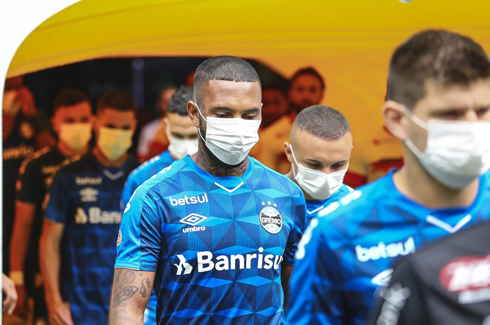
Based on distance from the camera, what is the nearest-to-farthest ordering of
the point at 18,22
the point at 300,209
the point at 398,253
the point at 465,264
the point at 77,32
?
the point at 465,264
the point at 398,253
the point at 300,209
the point at 18,22
the point at 77,32

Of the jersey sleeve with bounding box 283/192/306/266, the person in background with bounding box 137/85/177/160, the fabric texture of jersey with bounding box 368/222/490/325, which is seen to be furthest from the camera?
the person in background with bounding box 137/85/177/160

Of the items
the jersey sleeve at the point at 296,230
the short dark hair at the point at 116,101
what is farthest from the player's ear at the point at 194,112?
the short dark hair at the point at 116,101

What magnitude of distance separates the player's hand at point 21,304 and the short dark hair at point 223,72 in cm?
370

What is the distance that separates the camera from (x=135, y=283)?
11.3 ft

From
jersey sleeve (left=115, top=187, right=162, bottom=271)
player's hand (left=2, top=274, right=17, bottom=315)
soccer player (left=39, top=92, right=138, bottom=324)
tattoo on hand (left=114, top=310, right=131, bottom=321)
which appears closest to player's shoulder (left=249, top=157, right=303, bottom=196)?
jersey sleeve (left=115, top=187, right=162, bottom=271)

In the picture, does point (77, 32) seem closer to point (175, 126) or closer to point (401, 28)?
point (175, 126)

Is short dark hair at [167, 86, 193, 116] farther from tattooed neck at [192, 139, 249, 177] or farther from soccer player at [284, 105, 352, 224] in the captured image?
tattooed neck at [192, 139, 249, 177]

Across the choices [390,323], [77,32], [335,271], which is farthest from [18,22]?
[390,323]

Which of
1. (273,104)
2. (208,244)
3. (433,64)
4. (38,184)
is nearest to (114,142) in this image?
(38,184)

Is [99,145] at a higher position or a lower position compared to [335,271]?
lower

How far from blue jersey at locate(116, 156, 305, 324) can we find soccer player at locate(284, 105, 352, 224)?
651mm

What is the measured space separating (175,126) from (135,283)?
263 cm

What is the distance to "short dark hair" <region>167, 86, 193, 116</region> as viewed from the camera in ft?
19.4

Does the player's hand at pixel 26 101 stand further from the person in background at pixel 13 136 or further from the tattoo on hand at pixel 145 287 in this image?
the tattoo on hand at pixel 145 287
